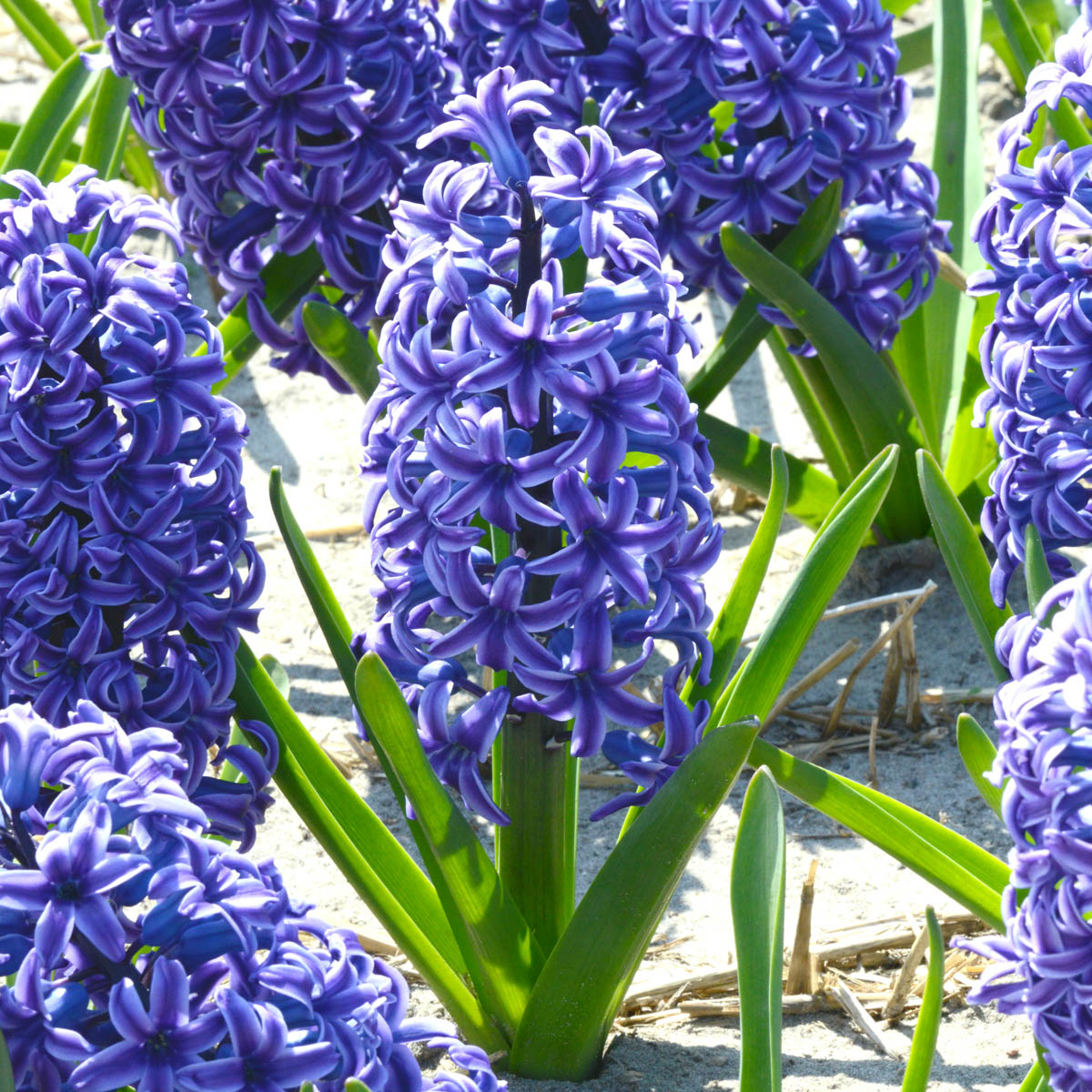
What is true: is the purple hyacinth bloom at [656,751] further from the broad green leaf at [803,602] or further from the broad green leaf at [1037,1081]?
the broad green leaf at [1037,1081]

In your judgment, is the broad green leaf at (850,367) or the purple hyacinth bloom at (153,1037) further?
→ the broad green leaf at (850,367)

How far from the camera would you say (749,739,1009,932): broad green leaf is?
5.99ft

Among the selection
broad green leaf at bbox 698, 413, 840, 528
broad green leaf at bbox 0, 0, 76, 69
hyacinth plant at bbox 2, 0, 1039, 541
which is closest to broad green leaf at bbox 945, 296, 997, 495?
hyacinth plant at bbox 2, 0, 1039, 541

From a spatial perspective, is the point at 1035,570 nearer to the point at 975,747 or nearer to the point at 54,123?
the point at 975,747

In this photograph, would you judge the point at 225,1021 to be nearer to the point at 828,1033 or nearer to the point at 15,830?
the point at 15,830

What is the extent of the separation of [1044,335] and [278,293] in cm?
153

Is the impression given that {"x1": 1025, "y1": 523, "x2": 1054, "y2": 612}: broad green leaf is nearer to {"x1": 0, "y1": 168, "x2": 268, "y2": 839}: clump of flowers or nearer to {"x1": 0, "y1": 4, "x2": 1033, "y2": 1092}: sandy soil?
{"x1": 0, "y1": 4, "x2": 1033, "y2": 1092}: sandy soil

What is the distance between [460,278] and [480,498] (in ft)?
0.77

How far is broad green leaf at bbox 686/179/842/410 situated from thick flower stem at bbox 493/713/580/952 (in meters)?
1.10

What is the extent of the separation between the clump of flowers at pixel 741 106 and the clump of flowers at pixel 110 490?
995mm

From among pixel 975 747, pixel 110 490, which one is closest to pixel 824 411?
pixel 975 747

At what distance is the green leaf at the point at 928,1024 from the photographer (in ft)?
4.91

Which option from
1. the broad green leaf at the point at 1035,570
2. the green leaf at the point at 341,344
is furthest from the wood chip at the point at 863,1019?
the green leaf at the point at 341,344

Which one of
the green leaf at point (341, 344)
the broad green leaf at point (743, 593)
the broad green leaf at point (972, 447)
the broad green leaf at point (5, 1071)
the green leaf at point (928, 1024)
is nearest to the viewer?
the broad green leaf at point (5, 1071)
